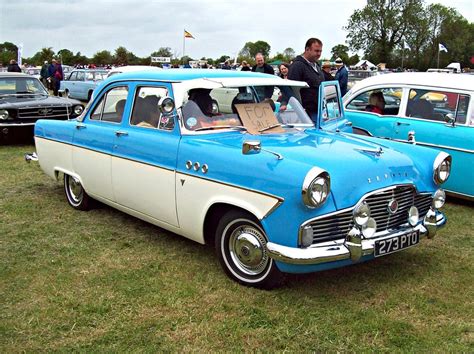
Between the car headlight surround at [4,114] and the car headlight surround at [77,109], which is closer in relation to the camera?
the car headlight surround at [4,114]

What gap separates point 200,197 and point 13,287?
1574mm

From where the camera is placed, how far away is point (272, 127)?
4664 mm

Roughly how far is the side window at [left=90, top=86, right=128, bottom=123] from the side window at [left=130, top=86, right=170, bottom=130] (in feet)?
0.74

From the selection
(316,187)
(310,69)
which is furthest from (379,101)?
(316,187)

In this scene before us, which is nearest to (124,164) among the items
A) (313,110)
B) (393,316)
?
(313,110)

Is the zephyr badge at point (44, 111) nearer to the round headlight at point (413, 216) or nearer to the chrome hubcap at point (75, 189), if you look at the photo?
the chrome hubcap at point (75, 189)

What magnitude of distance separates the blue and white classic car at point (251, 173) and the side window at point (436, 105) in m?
2.00

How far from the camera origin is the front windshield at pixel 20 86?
10.4m

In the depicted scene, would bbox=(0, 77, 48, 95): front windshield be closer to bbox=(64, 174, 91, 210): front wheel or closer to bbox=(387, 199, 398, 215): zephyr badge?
bbox=(64, 174, 91, 210): front wheel

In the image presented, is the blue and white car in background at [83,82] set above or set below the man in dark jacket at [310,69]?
below

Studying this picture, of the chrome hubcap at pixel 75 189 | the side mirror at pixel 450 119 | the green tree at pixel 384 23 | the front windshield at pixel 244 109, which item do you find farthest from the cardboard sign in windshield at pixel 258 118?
Result: the green tree at pixel 384 23

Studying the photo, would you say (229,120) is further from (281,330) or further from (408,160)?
(281,330)

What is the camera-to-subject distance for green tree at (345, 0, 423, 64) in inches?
2844

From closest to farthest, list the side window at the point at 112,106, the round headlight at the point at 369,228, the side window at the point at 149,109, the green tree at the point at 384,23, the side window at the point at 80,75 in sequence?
the round headlight at the point at 369,228 < the side window at the point at 149,109 < the side window at the point at 112,106 < the side window at the point at 80,75 < the green tree at the point at 384,23
